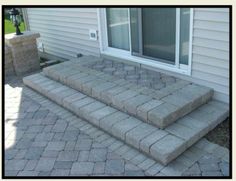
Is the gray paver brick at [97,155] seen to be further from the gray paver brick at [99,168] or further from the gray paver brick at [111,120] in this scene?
the gray paver brick at [111,120]

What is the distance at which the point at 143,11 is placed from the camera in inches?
185

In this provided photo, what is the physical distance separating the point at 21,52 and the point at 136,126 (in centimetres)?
374

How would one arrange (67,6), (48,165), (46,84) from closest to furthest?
(48,165) < (46,84) < (67,6)

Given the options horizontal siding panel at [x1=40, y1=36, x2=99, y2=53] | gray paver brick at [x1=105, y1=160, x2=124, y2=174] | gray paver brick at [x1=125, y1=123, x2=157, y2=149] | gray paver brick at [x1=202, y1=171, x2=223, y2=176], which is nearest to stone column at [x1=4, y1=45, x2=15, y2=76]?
horizontal siding panel at [x1=40, y1=36, x2=99, y2=53]

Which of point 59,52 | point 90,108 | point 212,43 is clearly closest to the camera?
point 212,43

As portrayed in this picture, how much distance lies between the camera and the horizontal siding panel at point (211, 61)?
3.75 m

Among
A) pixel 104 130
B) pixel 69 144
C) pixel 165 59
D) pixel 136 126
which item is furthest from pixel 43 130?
pixel 165 59

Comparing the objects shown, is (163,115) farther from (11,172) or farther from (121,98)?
(11,172)

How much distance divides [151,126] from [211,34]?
145 centimetres

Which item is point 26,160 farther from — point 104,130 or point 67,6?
point 67,6

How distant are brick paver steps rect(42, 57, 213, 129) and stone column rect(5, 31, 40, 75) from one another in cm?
165

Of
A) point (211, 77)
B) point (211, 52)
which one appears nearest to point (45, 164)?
point (211, 77)

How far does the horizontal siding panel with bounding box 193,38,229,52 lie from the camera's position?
3.68 meters

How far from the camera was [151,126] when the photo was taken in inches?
139
